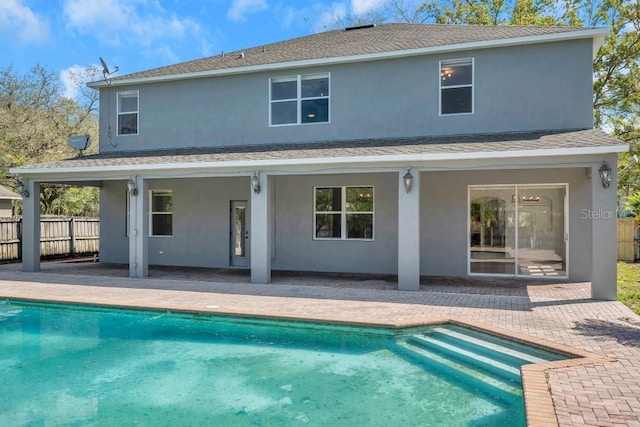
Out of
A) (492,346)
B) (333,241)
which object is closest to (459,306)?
(492,346)

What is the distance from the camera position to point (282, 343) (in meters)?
7.84

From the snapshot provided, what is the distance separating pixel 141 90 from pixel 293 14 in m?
17.1

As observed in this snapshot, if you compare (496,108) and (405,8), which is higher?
(405,8)

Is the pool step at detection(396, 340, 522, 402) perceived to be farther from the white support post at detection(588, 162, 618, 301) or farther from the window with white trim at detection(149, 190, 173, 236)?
the window with white trim at detection(149, 190, 173, 236)

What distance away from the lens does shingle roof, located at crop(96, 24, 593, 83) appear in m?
12.7

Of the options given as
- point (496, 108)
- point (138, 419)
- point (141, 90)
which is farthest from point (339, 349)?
point (141, 90)

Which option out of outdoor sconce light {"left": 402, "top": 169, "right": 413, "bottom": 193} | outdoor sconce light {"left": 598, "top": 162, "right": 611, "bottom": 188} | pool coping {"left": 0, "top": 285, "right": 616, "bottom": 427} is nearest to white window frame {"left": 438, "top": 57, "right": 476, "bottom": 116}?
outdoor sconce light {"left": 402, "top": 169, "right": 413, "bottom": 193}

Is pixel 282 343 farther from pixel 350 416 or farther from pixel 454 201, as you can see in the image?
pixel 454 201

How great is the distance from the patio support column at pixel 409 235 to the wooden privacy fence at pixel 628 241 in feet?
38.0

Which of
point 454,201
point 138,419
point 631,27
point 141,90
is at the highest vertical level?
point 631,27

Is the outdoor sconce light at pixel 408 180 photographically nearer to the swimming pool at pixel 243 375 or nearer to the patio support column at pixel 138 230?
the swimming pool at pixel 243 375

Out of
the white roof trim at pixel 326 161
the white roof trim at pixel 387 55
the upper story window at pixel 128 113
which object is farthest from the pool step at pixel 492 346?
the upper story window at pixel 128 113

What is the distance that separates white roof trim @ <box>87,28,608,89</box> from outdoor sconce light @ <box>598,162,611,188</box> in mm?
4021

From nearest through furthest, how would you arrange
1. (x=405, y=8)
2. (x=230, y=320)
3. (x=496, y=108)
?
(x=230, y=320), (x=496, y=108), (x=405, y=8)
